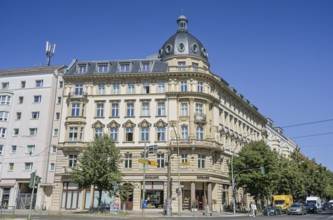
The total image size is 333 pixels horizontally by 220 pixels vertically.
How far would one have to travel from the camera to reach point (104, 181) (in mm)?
38719

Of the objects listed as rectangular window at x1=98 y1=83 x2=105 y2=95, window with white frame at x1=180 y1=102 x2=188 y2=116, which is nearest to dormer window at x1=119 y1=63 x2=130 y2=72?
rectangular window at x1=98 y1=83 x2=105 y2=95

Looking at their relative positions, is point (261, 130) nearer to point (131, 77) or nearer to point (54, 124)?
point (131, 77)

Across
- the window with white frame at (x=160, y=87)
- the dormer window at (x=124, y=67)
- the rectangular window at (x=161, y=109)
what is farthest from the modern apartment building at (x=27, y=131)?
the window with white frame at (x=160, y=87)

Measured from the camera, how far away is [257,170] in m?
47.4

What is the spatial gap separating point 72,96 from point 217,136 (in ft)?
74.9

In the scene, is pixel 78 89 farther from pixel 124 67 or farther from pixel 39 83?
pixel 124 67

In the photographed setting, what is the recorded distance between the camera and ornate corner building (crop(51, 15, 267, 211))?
46875 mm

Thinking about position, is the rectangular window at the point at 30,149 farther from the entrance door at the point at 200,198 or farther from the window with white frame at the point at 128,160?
the entrance door at the point at 200,198

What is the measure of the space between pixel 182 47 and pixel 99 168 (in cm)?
2359

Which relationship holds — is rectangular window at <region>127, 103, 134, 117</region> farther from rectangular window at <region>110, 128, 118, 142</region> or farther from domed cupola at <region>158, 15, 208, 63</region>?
domed cupola at <region>158, 15, 208, 63</region>

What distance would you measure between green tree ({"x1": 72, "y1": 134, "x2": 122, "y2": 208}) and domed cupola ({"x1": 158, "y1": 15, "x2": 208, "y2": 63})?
19146 mm

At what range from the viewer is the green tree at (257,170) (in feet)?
154

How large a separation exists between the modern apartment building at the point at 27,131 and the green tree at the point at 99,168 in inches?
489

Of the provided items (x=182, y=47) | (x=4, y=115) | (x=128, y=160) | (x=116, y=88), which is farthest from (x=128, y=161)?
(x=4, y=115)
